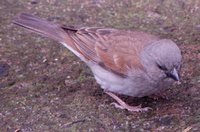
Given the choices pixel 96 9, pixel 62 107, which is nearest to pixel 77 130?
pixel 62 107

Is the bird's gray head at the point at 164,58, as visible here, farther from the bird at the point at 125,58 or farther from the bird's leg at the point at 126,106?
the bird's leg at the point at 126,106

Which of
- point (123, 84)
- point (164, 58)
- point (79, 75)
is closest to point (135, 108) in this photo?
point (123, 84)

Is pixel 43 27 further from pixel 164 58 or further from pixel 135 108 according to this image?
pixel 164 58

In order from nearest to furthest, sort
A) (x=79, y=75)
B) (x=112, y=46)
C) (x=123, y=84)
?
(x=123, y=84)
(x=112, y=46)
(x=79, y=75)

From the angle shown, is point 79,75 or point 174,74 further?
point 79,75

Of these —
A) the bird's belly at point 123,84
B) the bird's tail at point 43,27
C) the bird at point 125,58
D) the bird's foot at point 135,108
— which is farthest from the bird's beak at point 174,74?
the bird's tail at point 43,27

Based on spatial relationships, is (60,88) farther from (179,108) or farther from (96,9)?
(96,9)
